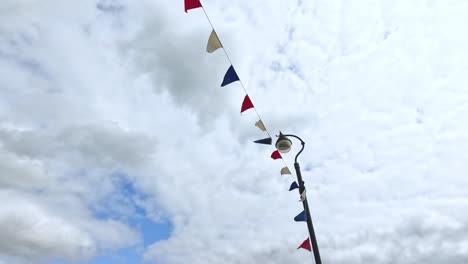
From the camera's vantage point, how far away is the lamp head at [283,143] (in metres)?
8.30

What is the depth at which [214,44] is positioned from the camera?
6848 mm

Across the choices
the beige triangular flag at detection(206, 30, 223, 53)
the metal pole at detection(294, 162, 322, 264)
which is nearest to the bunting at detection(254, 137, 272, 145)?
the metal pole at detection(294, 162, 322, 264)

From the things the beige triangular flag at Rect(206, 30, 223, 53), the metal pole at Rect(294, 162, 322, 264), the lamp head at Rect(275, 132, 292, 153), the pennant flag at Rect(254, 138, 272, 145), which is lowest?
the metal pole at Rect(294, 162, 322, 264)

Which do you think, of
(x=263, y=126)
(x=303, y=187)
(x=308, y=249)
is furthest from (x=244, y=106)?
(x=308, y=249)

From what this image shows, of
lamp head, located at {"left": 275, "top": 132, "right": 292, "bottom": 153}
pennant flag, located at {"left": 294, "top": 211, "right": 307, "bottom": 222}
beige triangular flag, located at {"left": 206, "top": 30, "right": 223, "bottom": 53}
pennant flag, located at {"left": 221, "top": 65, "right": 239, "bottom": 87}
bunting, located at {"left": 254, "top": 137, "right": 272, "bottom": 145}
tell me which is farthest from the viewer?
bunting, located at {"left": 254, "top": 137, "right": 272, "bottom": 145}

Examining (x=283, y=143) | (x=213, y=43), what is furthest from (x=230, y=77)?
(x=283, y=143)

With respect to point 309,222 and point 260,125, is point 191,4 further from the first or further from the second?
point 309,222

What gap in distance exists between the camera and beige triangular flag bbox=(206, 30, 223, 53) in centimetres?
675

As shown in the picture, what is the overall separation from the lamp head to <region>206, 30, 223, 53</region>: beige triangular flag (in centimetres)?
314

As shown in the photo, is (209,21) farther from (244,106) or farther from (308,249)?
(308,249)

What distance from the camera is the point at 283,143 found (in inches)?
329

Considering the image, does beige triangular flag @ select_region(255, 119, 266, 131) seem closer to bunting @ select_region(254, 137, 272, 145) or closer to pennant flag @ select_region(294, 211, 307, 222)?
bunting @ select_region(254, 137, 272, 145)

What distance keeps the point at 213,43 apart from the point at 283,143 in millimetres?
3450

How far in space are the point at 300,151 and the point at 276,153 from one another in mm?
1752
